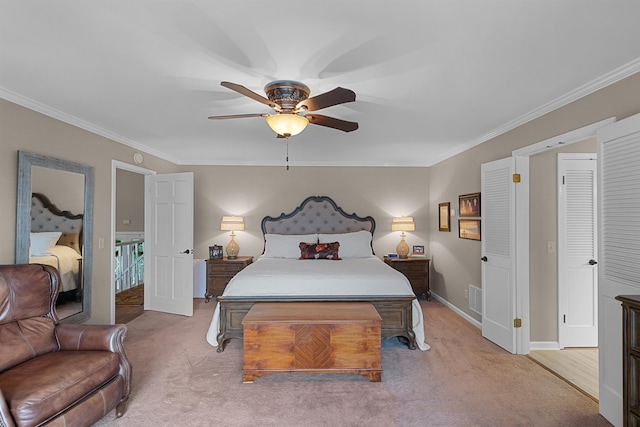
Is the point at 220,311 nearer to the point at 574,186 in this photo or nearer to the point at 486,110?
the point at 486,110

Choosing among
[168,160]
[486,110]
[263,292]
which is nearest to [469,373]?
[263,292]

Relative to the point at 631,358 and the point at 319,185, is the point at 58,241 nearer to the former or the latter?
the point at 319,185

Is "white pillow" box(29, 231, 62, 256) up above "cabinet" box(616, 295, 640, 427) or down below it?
above

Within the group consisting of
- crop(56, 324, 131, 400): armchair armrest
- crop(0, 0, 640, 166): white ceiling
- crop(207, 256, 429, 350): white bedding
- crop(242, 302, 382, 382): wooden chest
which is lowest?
crop(242, 302, 382, 382): wooden chest

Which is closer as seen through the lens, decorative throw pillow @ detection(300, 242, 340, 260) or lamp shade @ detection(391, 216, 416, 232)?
decorative throw pillow @ detection(300, 242, 340, 260)

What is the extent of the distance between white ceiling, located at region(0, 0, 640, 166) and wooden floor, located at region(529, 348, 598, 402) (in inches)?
97.2

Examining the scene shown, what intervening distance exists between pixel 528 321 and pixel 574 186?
5.09 feet

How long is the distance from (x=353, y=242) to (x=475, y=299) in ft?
6.51

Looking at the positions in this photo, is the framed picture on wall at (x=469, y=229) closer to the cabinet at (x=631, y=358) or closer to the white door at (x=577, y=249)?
the white door at (x=577, y=249)

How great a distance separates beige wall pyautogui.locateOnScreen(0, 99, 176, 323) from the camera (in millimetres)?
2793

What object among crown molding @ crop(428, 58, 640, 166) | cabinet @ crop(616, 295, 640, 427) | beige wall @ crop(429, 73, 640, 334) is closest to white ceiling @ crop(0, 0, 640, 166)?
crown molding @ crop(428, 58, 640, 166)

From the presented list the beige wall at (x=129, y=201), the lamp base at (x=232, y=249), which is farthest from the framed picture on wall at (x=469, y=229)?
the beige wall at (x=129, y=201)

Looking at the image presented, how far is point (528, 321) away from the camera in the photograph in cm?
349

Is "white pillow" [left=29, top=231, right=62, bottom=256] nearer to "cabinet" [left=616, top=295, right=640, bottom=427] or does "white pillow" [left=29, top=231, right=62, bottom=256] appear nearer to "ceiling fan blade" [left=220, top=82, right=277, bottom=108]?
"ceiling fan blade" [left=220, top=82, right=277, bottom=108]
